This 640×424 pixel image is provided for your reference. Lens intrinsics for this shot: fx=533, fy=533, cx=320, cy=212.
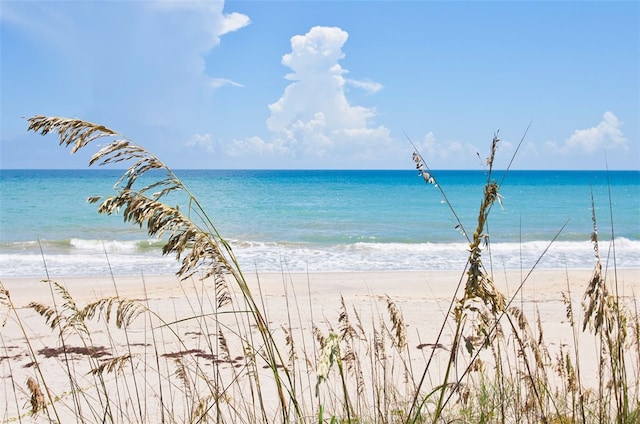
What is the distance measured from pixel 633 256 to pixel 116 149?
2177 cm

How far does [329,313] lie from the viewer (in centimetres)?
1034

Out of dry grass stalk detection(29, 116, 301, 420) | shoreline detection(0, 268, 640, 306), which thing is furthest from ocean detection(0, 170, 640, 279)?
dry grass stalk detection(29, 116, 301, 420)

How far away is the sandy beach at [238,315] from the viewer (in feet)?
20.9

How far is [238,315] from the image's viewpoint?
10.7 m

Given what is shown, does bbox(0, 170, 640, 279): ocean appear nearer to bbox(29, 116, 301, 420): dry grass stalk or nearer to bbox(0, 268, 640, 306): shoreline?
bbox(0, 268, 640, 306): shoreline

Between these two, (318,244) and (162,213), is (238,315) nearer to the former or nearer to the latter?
(162,213)

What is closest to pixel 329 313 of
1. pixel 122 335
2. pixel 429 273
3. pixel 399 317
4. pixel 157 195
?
pixel 122 335

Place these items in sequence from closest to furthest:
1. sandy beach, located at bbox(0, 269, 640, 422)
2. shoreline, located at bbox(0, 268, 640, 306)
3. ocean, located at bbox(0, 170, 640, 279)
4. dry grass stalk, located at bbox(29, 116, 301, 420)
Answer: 1. dry grass stalk, located at bbox(29, 116, 301, 420)
2. sandy beach, located at bbox(0, 269, 640, 422)
3. shoreline, located at bbox(0, 268, 640, 306)
4. ocean, located at bbox(0, 170, 640, 279)

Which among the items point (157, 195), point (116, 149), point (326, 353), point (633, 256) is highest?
point (116, 149)

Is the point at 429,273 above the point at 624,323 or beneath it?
beneath

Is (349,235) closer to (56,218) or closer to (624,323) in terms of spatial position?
(56,218)

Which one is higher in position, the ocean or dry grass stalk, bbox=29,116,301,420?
dry grass stalk, bbox=29,116,301,420

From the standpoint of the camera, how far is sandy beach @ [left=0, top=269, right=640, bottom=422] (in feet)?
20.9

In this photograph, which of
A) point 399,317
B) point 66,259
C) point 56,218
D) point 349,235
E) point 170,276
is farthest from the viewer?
point 56,218
